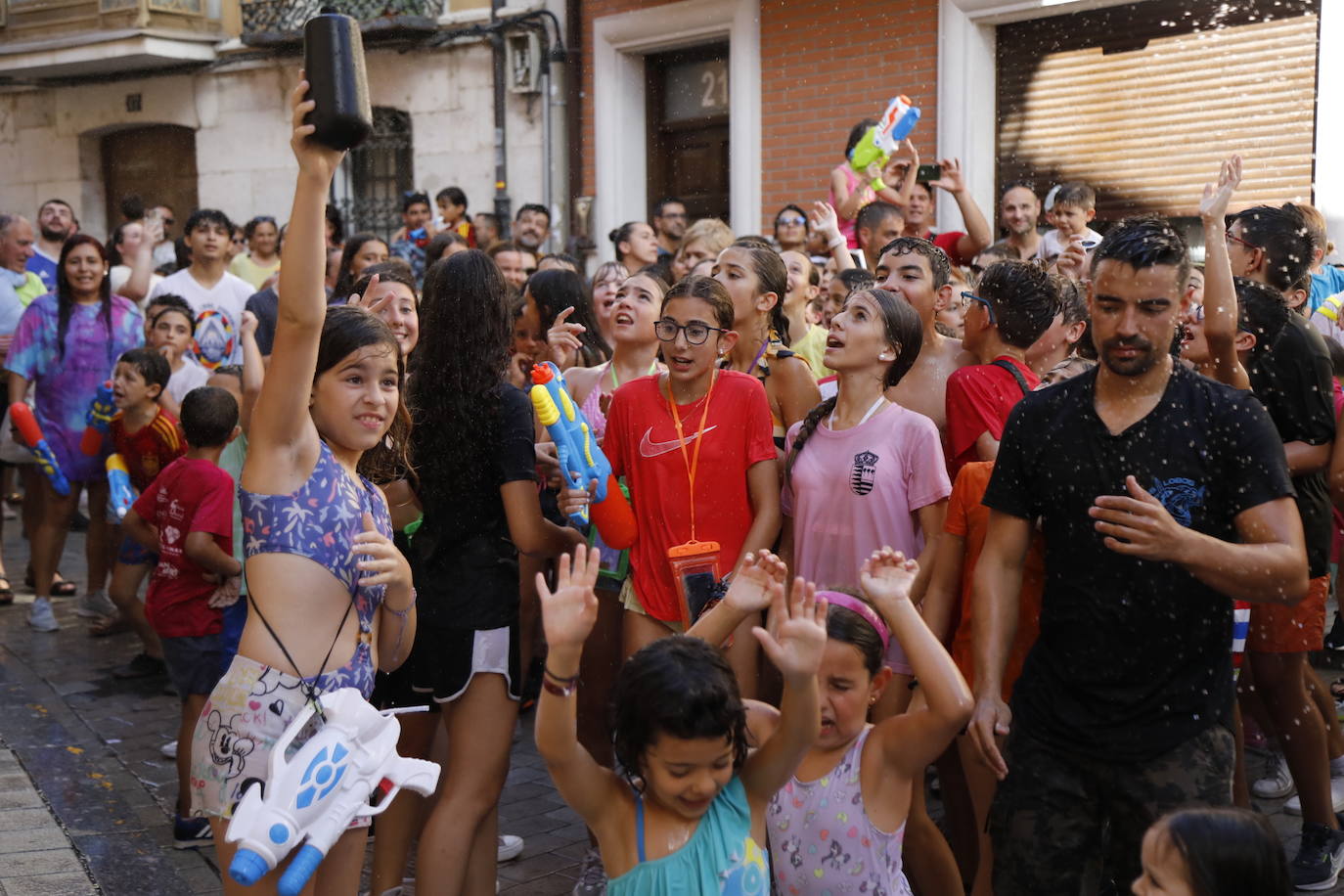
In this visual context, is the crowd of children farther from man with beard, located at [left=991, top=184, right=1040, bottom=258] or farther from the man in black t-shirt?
man with beard, located at [left=991, top=184, right=1040, bottom=258]

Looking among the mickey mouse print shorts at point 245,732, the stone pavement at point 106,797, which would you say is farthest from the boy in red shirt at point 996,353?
the mickey mouse print shorts at point 245,732

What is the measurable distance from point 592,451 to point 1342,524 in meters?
3.83

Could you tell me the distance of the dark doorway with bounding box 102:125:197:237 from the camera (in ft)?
60.9

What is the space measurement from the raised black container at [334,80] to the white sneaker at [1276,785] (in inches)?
170

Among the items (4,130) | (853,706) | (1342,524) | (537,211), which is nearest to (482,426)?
(853,706)

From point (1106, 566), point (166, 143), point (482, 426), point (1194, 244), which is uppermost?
point (166, 143)

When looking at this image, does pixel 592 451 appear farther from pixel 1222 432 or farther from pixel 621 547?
pixel 1222 432

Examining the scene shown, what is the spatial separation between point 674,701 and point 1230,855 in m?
1.10

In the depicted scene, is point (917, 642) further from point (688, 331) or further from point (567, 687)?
point (688, 331)

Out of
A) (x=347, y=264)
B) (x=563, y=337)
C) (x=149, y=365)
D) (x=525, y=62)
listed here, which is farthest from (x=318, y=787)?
(x=525, y=62)

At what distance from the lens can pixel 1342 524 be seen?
6285 mm

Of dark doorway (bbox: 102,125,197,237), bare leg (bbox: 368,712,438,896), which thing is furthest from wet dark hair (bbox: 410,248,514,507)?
dark doorway (bbox: 102,125,197,237)

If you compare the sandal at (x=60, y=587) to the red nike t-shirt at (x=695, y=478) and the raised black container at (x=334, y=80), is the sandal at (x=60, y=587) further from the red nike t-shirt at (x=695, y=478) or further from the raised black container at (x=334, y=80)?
the raised black container at (x=334, y=80)

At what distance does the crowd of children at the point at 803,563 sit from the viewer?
2.96 m
